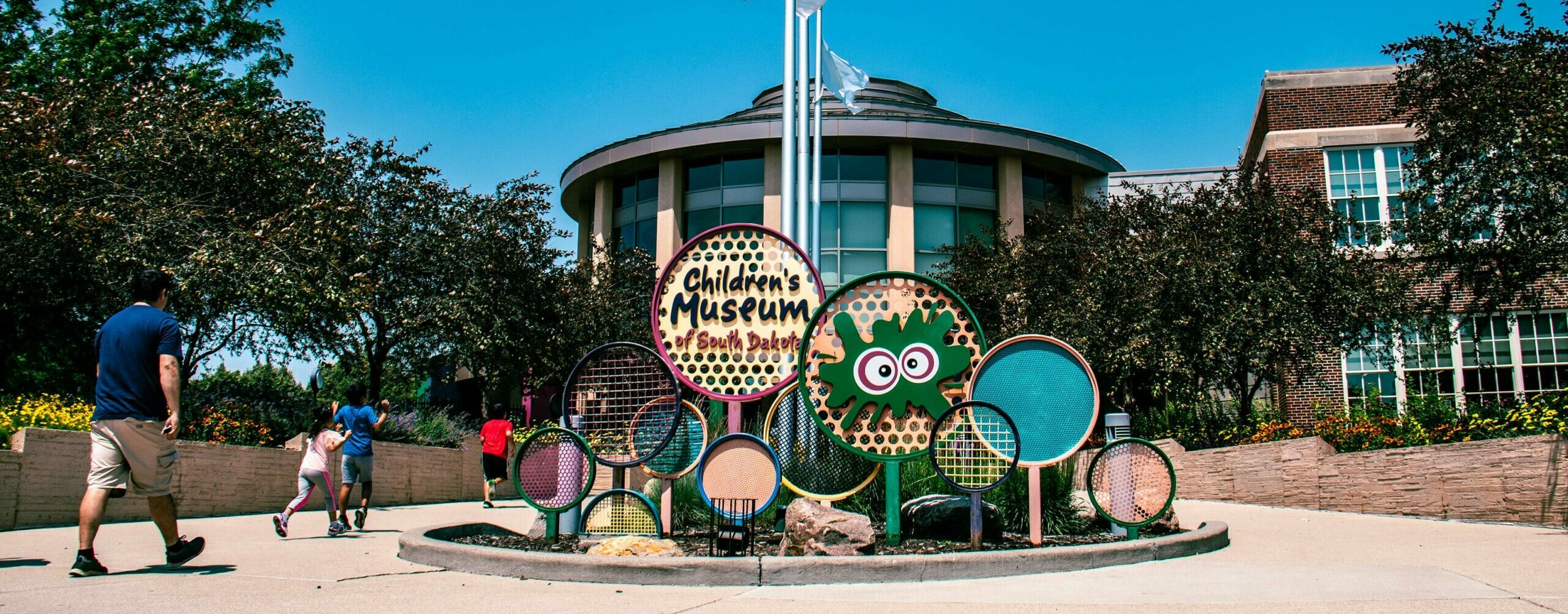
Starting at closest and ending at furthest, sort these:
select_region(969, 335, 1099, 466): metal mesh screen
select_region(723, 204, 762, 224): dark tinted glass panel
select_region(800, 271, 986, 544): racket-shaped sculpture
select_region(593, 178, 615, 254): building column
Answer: select_region(969, 335, 1099, 466): metal mesh screen → select_region(800, 271, 986, 544): racket-shaped sculpture → select_region(723, 204, 762, 224): dark tinted glass panel → select_region(593, 178, 615, 254): building column

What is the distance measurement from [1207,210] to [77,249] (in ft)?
59.4

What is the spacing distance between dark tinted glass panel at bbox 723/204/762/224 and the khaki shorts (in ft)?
91.9

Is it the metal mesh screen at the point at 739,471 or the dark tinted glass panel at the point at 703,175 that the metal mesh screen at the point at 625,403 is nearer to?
the metal mesh screen at the point at 739,471

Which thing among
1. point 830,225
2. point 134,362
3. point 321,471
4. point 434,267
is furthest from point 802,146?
point 830,225

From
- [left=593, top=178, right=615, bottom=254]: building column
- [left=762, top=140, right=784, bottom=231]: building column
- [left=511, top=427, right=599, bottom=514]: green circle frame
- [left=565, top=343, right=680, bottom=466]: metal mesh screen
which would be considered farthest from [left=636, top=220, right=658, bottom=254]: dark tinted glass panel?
[left=511, top=427, right=599, bottom=514]: green circle frame

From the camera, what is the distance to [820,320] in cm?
905

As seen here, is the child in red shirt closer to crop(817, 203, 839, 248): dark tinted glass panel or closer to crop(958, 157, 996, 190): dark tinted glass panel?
crop(817, 203, 839, 248): dark tinted glass panel

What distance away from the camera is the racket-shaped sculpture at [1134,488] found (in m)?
8.50

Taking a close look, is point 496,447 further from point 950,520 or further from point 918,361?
point 950,520

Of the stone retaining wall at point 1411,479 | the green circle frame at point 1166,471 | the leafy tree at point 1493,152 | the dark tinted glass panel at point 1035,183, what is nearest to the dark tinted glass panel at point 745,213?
the dark tinted glass panel at point 1035,183

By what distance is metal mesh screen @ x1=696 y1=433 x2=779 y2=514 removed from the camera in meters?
8.65

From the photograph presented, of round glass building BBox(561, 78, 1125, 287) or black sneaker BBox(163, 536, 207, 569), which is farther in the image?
round glass building BBox(561, 78, 1125, 287)

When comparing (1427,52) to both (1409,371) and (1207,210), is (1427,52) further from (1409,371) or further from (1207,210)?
(1409,371)

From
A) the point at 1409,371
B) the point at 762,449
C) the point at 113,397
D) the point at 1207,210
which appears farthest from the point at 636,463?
the point at 1409,371
